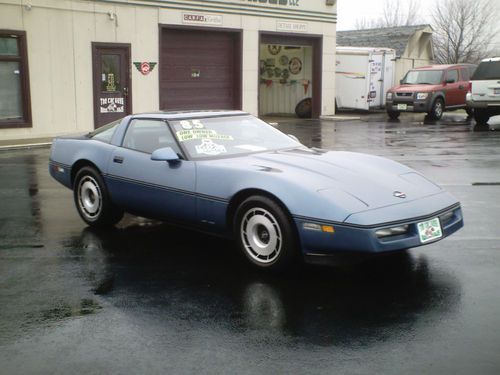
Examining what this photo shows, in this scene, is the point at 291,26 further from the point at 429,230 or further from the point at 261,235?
the point at 429,230

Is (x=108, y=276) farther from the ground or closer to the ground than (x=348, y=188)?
closer to the ground

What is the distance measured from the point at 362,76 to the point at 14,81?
13.1 m

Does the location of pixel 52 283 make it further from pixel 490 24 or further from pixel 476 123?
pixel 490 24

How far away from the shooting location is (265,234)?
17.5ft

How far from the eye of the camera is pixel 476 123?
20656mm

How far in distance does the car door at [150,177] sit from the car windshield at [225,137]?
0.47 ft

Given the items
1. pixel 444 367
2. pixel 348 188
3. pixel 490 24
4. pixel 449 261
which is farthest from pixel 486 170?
pixel 490 24

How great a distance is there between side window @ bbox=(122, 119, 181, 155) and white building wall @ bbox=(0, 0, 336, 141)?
10.6m

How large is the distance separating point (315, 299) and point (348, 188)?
97 cm

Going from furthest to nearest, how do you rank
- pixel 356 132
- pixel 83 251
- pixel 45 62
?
1. pixel 356 132
2. pixel 45 62
3. pixel 83 251

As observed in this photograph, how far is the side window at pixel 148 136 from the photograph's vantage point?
6.38m

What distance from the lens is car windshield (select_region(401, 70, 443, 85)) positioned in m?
23.2

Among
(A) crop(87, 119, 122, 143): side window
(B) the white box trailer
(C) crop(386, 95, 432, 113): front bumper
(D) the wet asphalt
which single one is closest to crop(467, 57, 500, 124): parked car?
(C) crop(386, 95, 432, 113): front bumper

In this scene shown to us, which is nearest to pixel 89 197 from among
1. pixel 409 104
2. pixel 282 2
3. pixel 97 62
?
pixel 97 62
